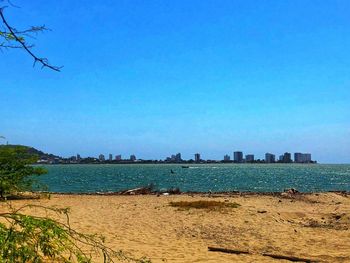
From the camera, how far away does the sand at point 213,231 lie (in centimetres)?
1095

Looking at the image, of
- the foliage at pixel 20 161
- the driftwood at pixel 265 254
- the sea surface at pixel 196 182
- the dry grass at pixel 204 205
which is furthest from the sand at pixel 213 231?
the sea surface at pixel 196 182

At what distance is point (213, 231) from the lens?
1413 cm

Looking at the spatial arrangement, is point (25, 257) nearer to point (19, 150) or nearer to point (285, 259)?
point (285, 259)

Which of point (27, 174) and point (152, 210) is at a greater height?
point (27, 174)

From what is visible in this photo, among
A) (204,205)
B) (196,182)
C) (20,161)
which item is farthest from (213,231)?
(196,182)

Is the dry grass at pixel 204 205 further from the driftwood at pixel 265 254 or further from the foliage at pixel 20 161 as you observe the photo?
the driftwood at pixel 265 254

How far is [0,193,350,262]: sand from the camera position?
11.0 m

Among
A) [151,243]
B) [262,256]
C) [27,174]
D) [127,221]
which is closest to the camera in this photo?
[262,256]

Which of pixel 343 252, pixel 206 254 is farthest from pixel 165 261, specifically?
pixel 343 252

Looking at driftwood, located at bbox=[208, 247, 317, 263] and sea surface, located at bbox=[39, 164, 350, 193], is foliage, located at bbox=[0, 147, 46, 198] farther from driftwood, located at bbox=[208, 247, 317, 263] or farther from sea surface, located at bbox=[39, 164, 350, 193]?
driftwood, located at bbox=[208, 247, 317, 263]

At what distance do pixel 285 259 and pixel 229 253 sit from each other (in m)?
1.37

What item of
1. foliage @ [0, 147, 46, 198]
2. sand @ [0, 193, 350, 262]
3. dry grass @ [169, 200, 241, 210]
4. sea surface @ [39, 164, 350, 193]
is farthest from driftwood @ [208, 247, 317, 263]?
sea surface @ [39, 164, 350, 193]

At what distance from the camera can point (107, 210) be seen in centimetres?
1925

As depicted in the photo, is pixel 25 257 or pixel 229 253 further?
pixel 229 253
